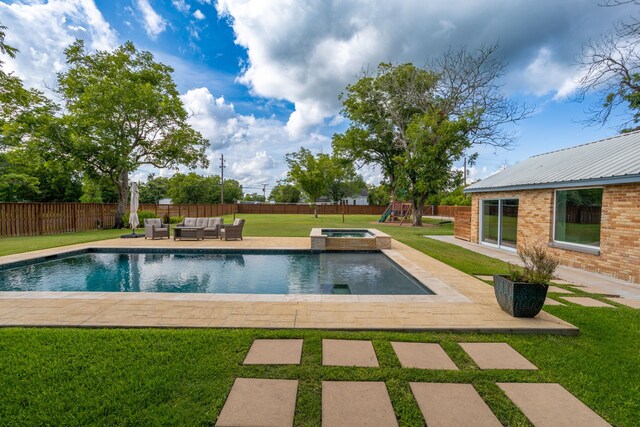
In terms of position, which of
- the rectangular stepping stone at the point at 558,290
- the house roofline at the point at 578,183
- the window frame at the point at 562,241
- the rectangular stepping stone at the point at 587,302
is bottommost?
the rectangular stepping stone at the point at 558,290

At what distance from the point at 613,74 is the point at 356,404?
1893cm

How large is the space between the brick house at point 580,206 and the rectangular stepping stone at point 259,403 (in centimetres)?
755

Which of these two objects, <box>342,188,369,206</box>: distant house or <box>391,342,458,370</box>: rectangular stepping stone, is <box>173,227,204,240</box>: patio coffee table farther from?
<box>342,188,369,206</box>: distant house

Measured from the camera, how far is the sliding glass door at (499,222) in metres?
10.1

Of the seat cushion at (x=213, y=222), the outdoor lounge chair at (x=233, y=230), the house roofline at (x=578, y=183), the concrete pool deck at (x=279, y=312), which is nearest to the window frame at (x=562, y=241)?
the house roofline at (x=578, y=183)

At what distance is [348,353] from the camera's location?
117 inches

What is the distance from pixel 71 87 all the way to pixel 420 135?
20550mm

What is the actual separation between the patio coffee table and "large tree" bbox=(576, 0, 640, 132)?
55.8 ft

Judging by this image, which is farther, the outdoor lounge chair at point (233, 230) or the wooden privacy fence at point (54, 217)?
the wooden privacy fence at point (54, 217)

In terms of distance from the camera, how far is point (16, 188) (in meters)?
20.9

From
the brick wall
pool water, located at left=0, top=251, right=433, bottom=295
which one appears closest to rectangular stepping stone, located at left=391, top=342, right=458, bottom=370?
pool water, located at left=0, top=251, right=433, bottom=295

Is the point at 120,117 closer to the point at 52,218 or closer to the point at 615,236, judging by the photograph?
the point at 52,218

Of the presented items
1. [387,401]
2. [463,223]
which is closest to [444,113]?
[463,223]

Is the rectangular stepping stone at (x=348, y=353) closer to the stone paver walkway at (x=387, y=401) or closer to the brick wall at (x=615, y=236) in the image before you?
the stone paver walkway at (x=387, y=401)
